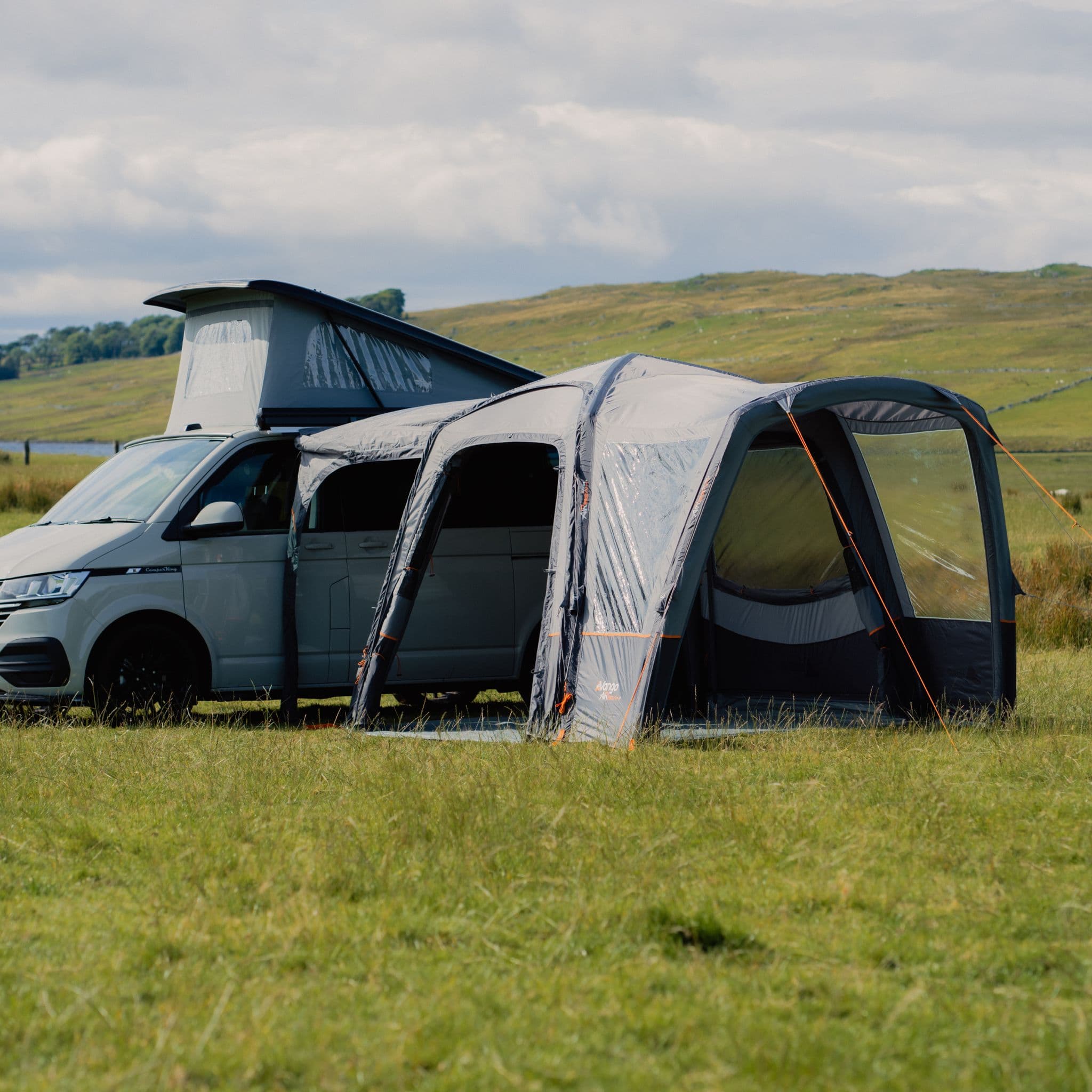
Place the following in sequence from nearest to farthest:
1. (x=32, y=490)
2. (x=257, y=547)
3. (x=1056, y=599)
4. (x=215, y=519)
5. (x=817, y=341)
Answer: (x=215, y=519) < (x=257, y=547) < (x=1056, y=599) < (x=32, y=490) < (x=817, y=341)

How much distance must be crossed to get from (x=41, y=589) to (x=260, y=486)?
170 centimetres

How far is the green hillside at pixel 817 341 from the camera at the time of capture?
98.4 m

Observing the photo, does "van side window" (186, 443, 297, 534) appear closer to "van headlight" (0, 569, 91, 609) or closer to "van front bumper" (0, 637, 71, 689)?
"van headlight" (0, 569, 91, 609)

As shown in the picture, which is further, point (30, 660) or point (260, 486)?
point (260, 486)

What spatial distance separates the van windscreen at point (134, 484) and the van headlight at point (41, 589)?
648 millimetres

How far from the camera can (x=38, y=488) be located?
25.4 m

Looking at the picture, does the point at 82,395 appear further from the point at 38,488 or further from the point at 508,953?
the point at 508,953

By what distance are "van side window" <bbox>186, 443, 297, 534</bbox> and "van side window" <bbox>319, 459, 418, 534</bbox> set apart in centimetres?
28

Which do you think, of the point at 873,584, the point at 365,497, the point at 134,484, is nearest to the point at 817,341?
the point at 365,497

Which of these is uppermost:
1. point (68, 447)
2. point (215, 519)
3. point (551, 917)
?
point (68, 447)

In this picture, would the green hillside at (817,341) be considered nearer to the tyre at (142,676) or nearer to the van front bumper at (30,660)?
the tyre at (142,676)

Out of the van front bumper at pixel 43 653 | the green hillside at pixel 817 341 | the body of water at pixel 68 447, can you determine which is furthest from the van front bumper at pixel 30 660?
the body of water at pixel 68 447

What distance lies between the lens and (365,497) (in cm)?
993

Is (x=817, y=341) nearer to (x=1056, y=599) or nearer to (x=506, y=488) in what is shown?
(x=1056, y=599)
